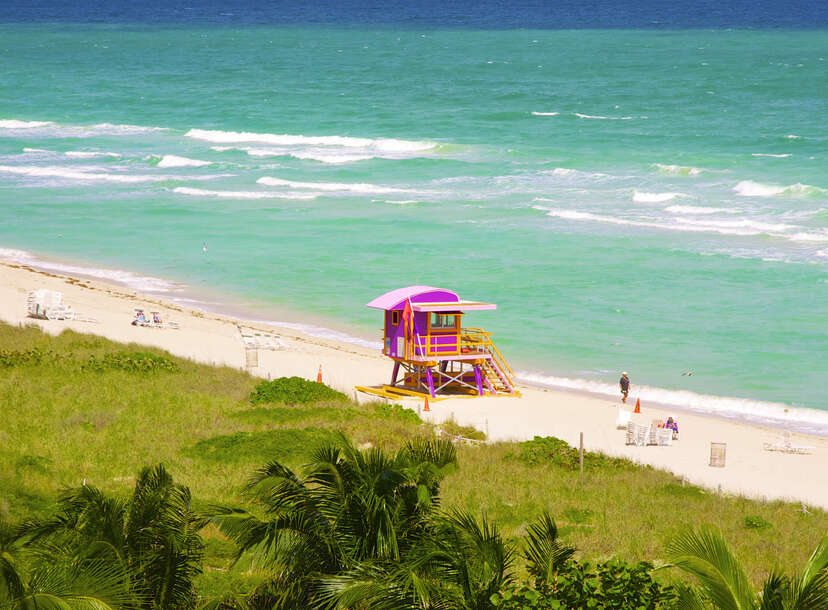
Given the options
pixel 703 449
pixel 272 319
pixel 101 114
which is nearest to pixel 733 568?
pixel 703 449

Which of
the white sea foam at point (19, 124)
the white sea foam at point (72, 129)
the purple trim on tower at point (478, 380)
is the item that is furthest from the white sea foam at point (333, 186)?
the purple trim on tower at point (478, 380)

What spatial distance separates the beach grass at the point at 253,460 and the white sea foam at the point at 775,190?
4091 centimetres

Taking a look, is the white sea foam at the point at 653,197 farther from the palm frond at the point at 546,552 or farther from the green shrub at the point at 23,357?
the palm frond at the point at 546,552

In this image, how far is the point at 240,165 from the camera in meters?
74.6

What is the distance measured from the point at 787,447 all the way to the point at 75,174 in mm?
55951

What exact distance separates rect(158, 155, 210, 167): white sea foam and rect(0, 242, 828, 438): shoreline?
Answer: 25.3m

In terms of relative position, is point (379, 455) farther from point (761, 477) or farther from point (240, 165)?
point (240, 165)

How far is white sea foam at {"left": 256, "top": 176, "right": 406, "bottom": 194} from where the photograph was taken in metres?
65.7

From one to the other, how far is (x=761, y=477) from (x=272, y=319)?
20.7 meters

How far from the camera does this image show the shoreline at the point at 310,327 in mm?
28906

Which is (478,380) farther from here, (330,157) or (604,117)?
(604,117)

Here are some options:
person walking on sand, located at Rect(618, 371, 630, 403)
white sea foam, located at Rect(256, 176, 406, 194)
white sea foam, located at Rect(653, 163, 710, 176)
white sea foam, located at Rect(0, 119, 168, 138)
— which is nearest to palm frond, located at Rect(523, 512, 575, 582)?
person walking on sand, located at Rect(618, 371, 630, 403)

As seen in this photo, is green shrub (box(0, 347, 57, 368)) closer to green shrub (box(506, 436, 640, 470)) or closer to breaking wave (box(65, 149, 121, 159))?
green shrub (box(506, 436, 640, 470))

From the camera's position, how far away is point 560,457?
21281mm
